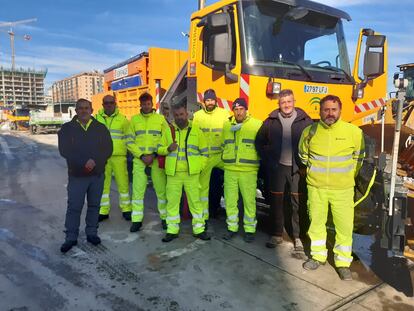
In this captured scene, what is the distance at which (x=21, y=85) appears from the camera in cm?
8269

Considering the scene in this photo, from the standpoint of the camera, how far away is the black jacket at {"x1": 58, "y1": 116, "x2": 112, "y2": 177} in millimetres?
3818

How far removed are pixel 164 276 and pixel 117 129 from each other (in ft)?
7.61

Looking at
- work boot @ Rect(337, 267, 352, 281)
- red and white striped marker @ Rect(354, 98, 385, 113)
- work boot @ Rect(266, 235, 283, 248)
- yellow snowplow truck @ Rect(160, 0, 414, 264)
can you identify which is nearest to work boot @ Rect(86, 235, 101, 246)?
work boot @ Rect(266, 235, 283, 248)

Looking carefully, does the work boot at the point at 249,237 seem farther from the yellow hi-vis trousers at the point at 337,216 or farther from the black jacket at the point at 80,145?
the black jacket at the point at 80,145

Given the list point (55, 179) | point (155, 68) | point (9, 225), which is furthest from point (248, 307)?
point (55, 179)

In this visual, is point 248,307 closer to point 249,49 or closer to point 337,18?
point 249,49

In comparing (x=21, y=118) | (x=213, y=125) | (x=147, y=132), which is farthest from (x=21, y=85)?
(x=213, y=125)

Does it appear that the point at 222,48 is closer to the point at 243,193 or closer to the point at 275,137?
the point at 275,137

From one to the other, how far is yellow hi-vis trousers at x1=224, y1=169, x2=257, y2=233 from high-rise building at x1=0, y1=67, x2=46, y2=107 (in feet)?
284

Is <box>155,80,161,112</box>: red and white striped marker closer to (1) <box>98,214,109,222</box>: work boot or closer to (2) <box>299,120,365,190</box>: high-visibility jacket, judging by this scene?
(1) <box>98,214,109,222</box>: work boot

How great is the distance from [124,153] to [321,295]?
3.09 m

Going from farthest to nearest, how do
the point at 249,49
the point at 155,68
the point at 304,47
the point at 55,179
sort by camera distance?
1. the point at 55,179
2. the point at 155,68
3. the point at 304,47
4. the point at 249,49

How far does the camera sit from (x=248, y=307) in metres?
2.80

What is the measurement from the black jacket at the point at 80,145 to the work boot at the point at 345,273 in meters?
2.73
